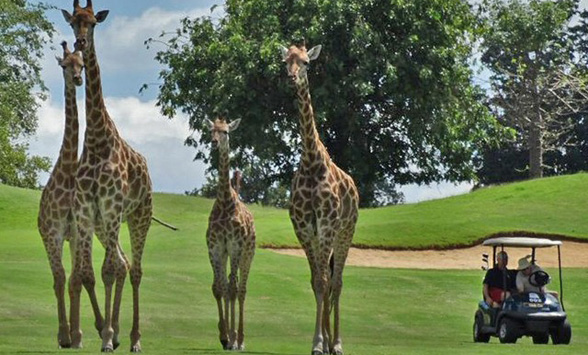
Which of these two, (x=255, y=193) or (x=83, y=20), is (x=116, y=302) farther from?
(x=255, y=193)

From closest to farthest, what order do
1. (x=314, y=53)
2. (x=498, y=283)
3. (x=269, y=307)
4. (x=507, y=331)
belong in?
(x=314, y=53)
(x=507, y=331)
(x=498, y=283)
(x=269, y=307)

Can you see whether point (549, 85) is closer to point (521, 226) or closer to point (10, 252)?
point (521, 226)

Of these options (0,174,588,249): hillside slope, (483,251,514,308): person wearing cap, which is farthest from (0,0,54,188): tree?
(483,251,514,308): person wearing cap

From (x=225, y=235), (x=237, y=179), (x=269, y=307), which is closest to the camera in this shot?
(x=225, y=235)

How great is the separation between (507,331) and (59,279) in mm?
9127

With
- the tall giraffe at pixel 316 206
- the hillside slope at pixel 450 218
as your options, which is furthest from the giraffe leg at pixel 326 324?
the hillside slope at pixel 450 218

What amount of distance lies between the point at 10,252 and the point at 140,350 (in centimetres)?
2520

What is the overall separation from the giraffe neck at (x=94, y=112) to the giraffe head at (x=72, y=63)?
225 millimetres

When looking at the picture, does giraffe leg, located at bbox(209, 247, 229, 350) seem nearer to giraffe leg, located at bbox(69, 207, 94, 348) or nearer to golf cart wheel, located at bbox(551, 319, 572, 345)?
giraffe leg, located at bbox(69, 207, 94, 348)

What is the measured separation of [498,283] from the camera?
88.1 feet

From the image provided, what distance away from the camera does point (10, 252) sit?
43.9 m

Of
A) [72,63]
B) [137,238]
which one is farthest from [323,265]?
[72,63]

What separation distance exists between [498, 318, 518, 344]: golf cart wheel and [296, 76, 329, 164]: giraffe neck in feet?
21.2

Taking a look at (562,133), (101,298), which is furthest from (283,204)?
(101,298)
